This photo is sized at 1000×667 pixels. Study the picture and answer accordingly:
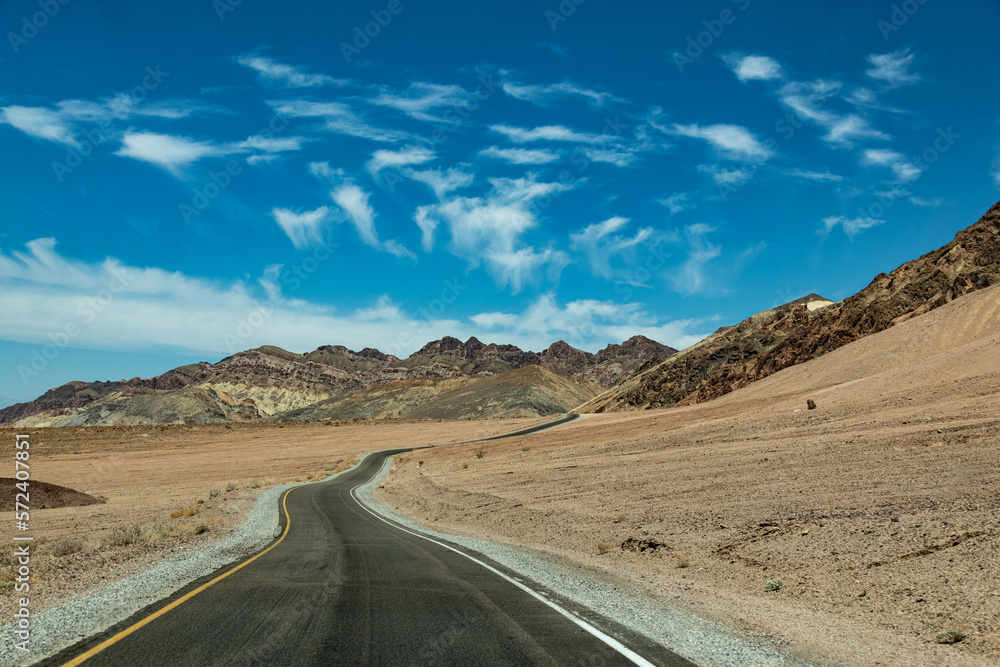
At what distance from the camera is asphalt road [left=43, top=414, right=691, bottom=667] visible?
19.3 ft

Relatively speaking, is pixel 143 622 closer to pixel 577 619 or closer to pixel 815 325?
pixel 577 619

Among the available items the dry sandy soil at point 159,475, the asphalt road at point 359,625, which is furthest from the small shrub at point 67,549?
the asphalt road at point 359,625

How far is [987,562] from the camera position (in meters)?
9.69

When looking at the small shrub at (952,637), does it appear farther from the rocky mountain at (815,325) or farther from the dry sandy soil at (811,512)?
the rocky mountain at (815,325)

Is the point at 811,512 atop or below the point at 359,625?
below

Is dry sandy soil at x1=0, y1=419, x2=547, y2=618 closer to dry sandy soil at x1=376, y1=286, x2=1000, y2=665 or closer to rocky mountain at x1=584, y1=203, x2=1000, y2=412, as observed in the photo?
dry sandy soil at x1=376, y1=286, x2=1000, y2=665

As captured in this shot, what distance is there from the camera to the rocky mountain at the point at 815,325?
6969 cm

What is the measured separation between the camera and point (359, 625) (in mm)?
7027

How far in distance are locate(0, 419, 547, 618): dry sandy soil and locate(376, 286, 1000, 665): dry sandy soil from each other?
989cm

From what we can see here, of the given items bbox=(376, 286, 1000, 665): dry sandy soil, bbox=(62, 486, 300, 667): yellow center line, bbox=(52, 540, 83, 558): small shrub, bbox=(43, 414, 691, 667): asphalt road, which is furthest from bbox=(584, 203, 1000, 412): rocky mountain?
bbox=(52, 540, 83, 558): small shrub

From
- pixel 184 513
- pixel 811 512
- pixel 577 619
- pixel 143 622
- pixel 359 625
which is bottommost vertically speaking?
pixel 184 513

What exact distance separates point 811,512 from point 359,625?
1285 cm

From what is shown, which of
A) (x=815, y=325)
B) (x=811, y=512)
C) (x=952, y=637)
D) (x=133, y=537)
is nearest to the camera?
(x=952, y=637)

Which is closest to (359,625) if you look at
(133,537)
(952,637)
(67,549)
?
(952,637)
